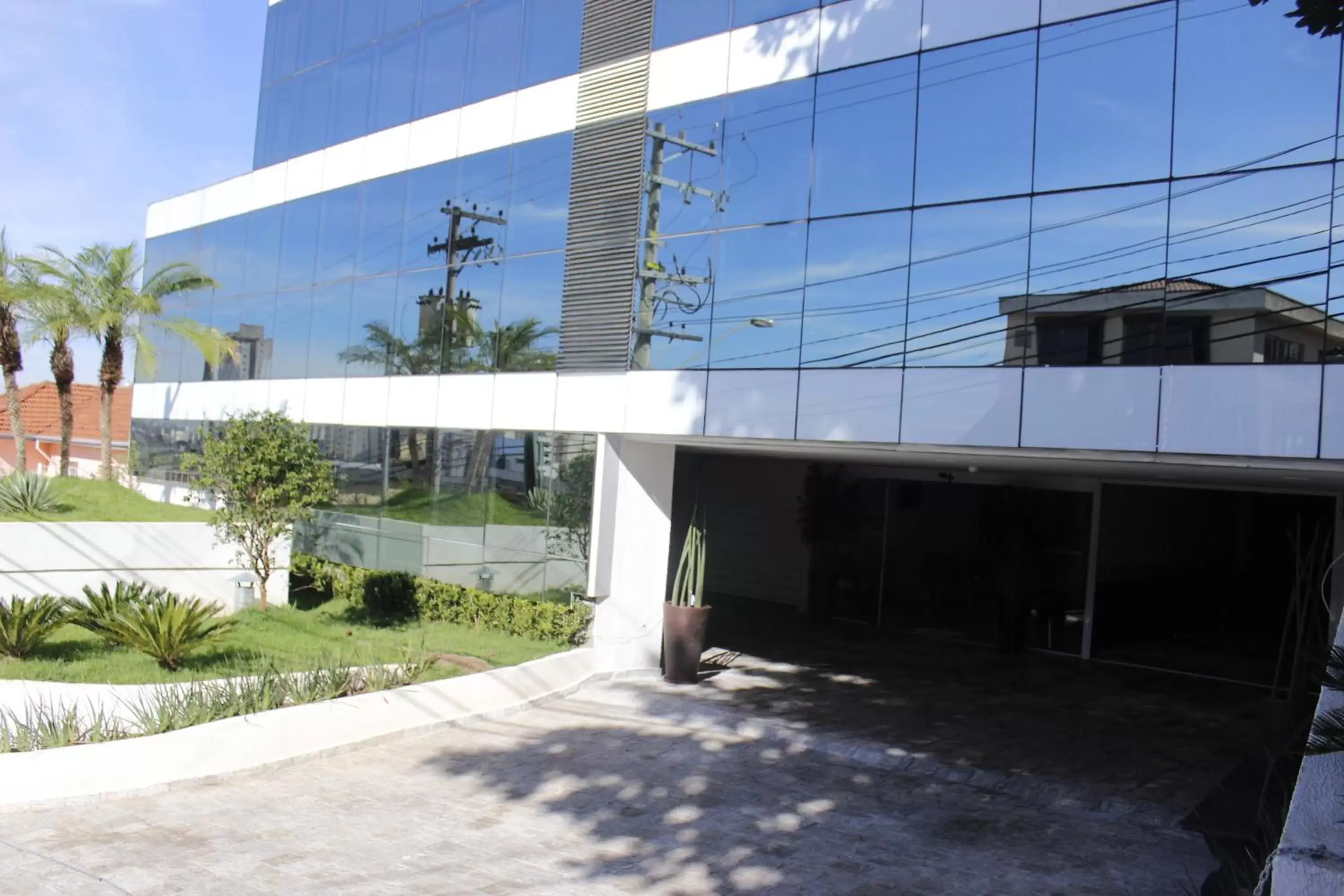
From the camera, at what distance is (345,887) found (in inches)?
272

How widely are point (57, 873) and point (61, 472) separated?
18.8 metres

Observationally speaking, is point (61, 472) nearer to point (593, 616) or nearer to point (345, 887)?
point (593, 616)

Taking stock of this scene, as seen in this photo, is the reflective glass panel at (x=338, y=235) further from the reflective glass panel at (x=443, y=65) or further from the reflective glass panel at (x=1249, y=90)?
the reflective glass panel at (x=1249, y=90)

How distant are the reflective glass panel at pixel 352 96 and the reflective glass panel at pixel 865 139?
10.0 metres

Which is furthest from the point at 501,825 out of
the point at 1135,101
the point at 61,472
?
the point at 61,472

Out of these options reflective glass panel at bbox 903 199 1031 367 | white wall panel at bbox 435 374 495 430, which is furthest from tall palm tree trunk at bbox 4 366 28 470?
reflective glass panel at bbox 903 199 1031 367

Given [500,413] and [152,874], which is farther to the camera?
[500,413]

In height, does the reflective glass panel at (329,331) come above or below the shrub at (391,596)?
above

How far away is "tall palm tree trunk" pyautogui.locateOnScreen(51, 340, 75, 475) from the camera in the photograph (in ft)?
75.2

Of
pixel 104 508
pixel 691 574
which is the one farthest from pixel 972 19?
pixel 104 508

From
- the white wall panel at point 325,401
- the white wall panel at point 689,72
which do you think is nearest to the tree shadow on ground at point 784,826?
the white wall panel at point 689,72

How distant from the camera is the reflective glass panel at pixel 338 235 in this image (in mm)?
18766

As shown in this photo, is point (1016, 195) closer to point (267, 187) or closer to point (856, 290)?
point (856, 290)

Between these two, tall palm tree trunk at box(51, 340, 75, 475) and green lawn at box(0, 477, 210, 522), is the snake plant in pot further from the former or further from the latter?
tall palm tree trunk at box(51, 340, 75, 475)
